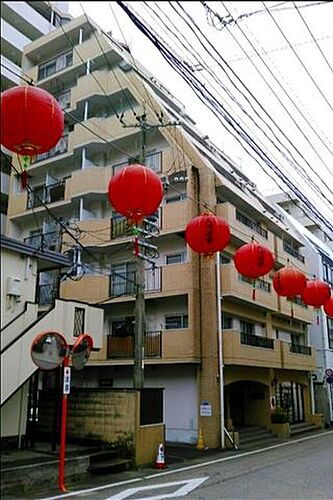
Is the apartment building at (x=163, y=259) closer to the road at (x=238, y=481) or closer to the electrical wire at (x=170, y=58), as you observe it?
the road at (x=238, y=481)

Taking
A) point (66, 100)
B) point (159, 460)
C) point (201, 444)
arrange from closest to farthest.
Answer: point (159, 460) < point (201, 444) < point (66, 100)

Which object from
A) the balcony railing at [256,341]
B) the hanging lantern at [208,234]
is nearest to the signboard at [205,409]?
the balcony railing at [256,341]

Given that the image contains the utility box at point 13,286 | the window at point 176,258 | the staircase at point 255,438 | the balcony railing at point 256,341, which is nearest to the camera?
the utility box at point 13,286

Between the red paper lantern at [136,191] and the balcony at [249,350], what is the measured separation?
10978 millimetres

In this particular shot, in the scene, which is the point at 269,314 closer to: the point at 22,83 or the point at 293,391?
the point at 293,391

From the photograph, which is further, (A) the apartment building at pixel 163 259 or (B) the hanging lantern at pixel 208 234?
(A) the apartment building at pixel 163 259

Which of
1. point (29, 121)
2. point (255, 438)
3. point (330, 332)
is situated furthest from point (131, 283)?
point (330, 332)

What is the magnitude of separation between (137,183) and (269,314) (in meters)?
17.5

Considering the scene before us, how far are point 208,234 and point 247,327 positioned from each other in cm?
1286

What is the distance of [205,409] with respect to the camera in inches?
690

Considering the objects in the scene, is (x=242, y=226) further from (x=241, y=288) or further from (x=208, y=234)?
(x=208, y=234)

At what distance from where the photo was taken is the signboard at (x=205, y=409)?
57.2 ft

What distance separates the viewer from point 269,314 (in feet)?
79.0

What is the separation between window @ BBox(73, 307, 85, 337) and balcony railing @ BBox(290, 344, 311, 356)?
53.2 ft
